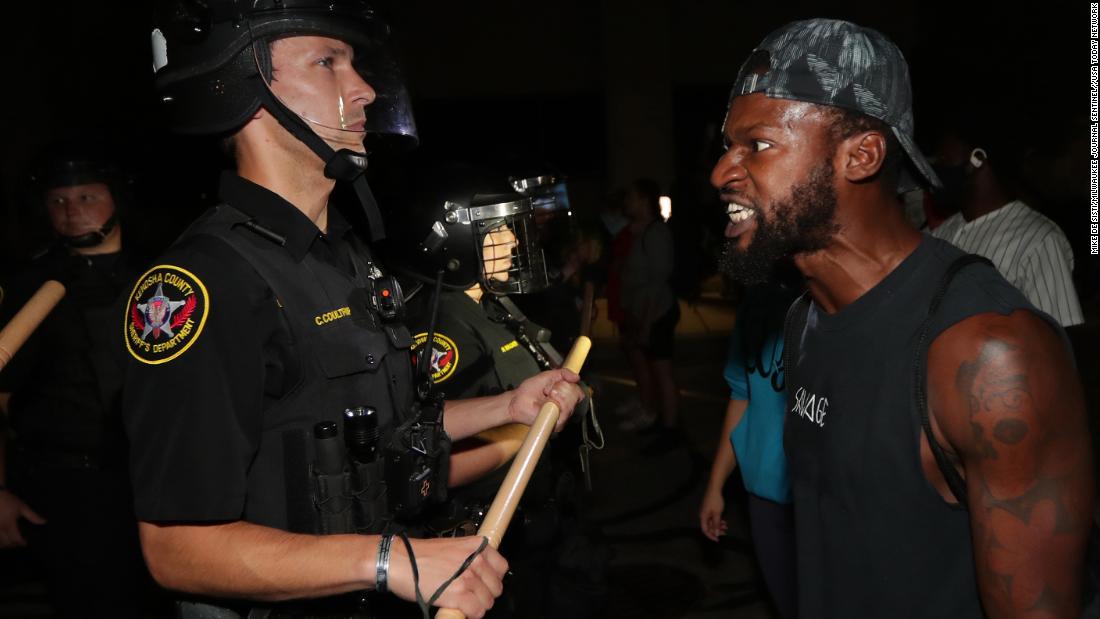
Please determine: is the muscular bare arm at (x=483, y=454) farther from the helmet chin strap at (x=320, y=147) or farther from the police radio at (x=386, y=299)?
the helmet chin strap at (x=320, y=147)

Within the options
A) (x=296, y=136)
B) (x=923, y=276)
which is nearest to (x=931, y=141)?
(x=923, y=276)

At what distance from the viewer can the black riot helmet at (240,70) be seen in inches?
86.0

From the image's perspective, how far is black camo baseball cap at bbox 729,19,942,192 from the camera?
194 centimetres

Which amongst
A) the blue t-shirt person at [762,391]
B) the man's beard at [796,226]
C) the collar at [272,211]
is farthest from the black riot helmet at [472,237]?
the man's beard at [796,226]

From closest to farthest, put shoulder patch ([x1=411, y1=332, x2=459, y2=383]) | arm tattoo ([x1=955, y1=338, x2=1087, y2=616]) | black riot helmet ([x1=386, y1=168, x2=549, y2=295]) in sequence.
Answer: arm tattoo ([x1=955, y1=338, x2=1087, y2=616]), shoulder patch ([x1=411, y1=332, x2=459, y2=383]), black riot helmet ([x1=386, y1=168, x2=549, y2=295])

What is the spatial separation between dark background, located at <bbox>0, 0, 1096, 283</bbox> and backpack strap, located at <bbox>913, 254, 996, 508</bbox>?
11.9 m

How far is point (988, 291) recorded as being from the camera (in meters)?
1.74

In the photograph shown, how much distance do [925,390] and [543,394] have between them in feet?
3.79

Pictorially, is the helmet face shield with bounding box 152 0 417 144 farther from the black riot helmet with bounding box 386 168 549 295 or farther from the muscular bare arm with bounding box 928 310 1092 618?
the muscular bare arm with bounding box 928 310 1092 618

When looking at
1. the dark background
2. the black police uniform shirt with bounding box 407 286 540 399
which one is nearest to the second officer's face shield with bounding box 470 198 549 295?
the black police uniform shirt with bounding box 407 286 540 399

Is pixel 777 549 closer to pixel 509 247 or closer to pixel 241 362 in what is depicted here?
pixel 509 247

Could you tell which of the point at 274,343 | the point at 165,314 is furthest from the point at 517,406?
the point at 165,314

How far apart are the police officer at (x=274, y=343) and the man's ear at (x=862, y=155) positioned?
1.00m

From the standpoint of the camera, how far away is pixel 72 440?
144 inches
